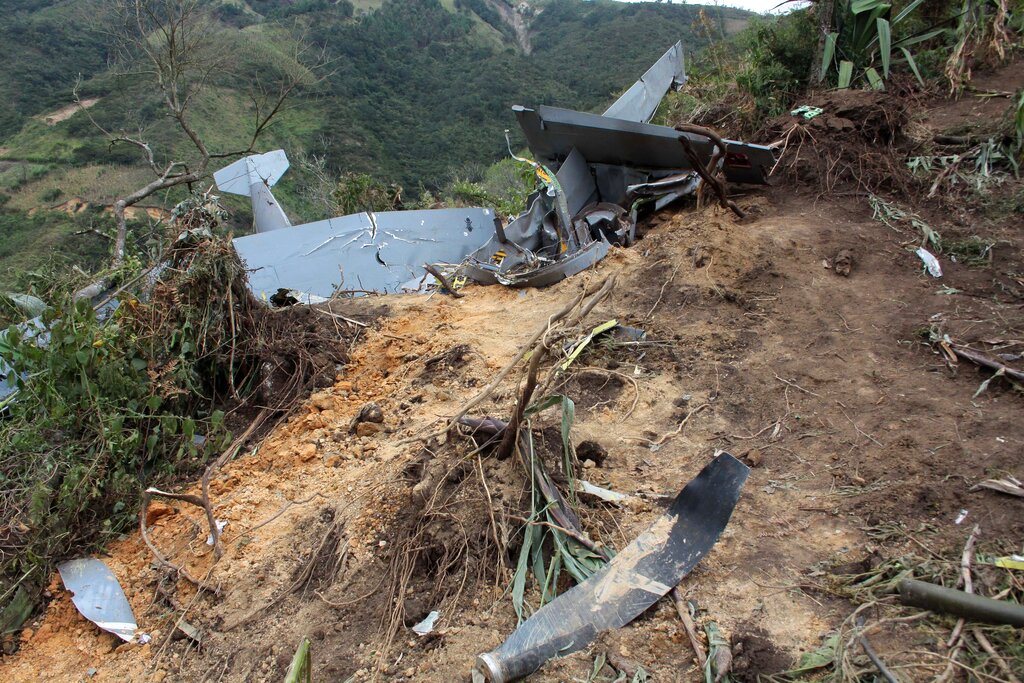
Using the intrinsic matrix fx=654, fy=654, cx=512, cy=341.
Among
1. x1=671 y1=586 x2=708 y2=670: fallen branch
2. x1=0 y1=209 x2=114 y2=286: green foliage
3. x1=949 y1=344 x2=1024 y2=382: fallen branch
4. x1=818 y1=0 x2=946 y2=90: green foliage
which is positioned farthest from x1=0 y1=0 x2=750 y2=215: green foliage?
x1=671 y1=586 x2=708 y2=670: fallen branch

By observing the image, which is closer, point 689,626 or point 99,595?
point 689,626

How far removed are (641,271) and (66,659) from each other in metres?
4.31

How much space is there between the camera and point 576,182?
736 cm

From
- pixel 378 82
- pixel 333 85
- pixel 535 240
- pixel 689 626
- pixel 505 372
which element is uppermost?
pixel 505 372

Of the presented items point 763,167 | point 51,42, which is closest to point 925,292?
point 763,167

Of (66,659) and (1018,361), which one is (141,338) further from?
(1018,361)

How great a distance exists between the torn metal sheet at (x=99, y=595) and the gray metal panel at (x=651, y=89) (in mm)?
7320

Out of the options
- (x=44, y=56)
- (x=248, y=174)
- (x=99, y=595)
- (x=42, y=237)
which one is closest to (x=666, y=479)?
(x=99, y=595)

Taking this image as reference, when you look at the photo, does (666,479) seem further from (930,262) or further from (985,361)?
(930,262)

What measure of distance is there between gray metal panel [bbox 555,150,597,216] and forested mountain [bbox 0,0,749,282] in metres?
12.5

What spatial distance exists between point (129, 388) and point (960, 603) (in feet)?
14.0

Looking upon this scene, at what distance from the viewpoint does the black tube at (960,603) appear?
6.16ft

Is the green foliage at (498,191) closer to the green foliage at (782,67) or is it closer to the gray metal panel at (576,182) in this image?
the gray metal panel at (576,182)

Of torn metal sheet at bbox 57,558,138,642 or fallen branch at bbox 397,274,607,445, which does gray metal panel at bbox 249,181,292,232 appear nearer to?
fallen branch at bbox 397,274,607,445
